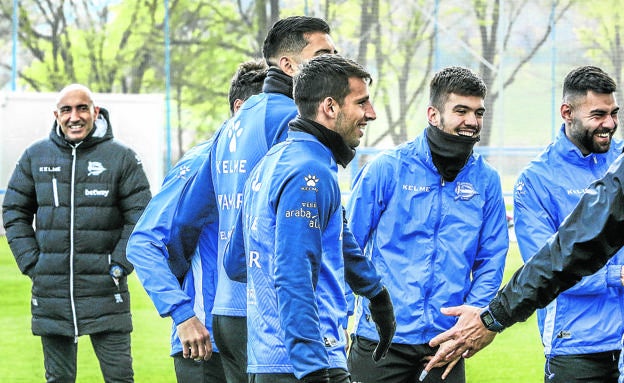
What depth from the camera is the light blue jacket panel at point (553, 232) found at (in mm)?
5387

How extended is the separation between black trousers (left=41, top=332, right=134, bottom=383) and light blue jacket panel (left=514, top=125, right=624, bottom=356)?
8.95 ft

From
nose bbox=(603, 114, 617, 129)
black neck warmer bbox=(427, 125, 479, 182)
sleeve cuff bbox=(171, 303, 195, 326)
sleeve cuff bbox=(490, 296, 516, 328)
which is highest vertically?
nose bbox=(603, 114, 617, 129)

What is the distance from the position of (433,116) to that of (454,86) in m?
0.18

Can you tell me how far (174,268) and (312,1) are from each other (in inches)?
898

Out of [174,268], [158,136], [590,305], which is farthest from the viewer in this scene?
[158,136]

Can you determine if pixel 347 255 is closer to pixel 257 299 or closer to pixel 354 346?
pixel 257 299

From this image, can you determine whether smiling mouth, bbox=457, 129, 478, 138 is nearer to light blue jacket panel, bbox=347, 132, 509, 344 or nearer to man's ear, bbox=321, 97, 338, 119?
light blue jacket panel, bbox=347, 132, 509, 344

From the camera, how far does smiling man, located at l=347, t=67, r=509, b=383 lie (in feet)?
17.5

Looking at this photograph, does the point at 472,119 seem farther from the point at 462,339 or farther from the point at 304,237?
the point at 304,237

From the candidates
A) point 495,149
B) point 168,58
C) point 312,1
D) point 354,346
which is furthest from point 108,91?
point 354,346

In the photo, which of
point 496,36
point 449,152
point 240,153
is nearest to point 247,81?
point 240,153

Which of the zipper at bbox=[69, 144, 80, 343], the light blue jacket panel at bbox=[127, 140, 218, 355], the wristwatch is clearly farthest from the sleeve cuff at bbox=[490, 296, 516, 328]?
the zipper at bbox=[69, 144, 80, 343]

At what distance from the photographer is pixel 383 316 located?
4328 mm

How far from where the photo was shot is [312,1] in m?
27.3
